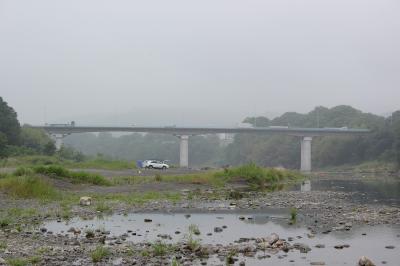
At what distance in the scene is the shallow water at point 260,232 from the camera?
15.0 m

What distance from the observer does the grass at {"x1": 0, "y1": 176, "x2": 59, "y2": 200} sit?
29.1 metres

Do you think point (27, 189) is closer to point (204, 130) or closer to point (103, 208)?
point (103, 208)

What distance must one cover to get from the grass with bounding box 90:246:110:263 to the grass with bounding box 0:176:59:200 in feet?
52.2

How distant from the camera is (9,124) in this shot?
75.8 metres

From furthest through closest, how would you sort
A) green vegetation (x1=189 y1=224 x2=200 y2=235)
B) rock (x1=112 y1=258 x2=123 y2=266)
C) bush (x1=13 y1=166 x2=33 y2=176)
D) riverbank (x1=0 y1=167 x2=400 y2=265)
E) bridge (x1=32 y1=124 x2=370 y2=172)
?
bridge (x1=32 y1=124 x2=370 y2=172) < bush (x1=13 y1=166 x2=33 y2=176) < green vegetation (x1=189 y1=224 x2=200 y2=235) < riverbank (x1=0 y1=167 x2=400 y2=265) < rock (x1=112 y1=258 x2=123 y2=266)

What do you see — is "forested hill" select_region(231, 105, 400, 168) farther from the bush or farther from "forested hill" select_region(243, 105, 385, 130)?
the bush

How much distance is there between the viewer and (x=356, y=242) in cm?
1762

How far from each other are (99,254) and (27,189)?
17.6 m

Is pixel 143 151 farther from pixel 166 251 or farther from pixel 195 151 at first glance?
pixel 166 251

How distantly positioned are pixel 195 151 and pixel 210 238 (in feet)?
567

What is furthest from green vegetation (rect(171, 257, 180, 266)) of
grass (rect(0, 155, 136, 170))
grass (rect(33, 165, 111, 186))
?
grass (rect(0, 155, 136, 170))

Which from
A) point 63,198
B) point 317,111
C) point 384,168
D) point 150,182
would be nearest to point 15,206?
point 63,198

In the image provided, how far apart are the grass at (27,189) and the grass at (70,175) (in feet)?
21.5

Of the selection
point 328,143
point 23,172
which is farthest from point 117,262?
point 328,143
